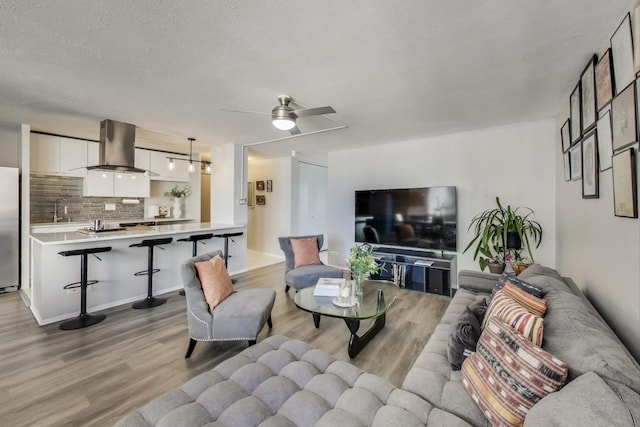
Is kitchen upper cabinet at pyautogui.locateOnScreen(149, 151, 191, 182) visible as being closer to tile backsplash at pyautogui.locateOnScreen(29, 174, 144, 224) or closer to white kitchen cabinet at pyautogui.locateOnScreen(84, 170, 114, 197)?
white kitchen cabinet at pyautogui.locateOnScreen(84, 170, 114, 197)

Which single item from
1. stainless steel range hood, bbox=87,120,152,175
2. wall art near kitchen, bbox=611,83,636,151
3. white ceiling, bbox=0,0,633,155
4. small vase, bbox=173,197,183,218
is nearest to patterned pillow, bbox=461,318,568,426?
wall art near kitchen, bbox=611,83,636,151

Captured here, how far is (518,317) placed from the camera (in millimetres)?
1420

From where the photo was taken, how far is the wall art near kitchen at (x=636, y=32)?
138 centimetres

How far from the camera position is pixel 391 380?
207 cm

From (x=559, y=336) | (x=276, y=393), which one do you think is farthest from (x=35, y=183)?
(x=559, y=336)

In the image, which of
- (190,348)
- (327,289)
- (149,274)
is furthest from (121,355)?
(327,289)

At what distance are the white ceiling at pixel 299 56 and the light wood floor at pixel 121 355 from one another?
7.90 ft

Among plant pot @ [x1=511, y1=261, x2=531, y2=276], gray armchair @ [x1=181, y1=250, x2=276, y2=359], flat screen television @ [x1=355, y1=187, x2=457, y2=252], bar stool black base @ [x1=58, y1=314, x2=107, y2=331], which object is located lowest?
bar stool black base @ [x1=58, y1=314, x2=107, y2=331]

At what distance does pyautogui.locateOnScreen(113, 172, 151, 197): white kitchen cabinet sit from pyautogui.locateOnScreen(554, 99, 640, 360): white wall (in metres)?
6.55

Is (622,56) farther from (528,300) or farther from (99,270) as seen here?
(99,270)

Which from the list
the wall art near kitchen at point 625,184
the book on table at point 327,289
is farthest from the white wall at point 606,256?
the book on table at point 327,289

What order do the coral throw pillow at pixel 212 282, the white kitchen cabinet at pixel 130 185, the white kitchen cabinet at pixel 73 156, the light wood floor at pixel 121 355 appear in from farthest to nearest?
the white kitchen cabinet at pixel 130 185, the white kitchen cabinet at pixel 73 156, the coral throw pillow at pixel 212 282, the light wood floor at pixel 121 355

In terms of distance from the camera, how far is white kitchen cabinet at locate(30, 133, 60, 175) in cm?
429

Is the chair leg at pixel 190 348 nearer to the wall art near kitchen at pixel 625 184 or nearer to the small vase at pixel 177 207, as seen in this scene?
the wall art near kitchen at pixel 625 184
